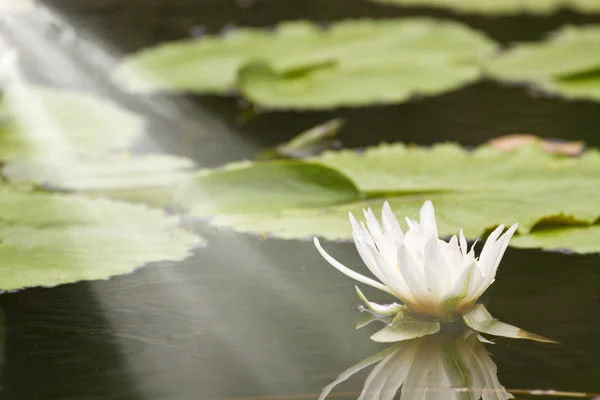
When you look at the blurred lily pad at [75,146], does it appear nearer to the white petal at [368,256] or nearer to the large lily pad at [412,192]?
the large lily pad at [412,192]

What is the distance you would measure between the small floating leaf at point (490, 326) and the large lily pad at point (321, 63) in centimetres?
115

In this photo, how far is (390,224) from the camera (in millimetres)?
992

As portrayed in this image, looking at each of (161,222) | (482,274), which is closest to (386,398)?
(482,274)

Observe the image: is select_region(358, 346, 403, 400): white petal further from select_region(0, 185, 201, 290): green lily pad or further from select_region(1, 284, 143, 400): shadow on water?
select_region(0, 185, 201, 290): green lily pad

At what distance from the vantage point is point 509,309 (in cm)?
100

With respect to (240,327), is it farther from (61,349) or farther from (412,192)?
(412,192)

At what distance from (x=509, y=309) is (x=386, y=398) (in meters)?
0.27

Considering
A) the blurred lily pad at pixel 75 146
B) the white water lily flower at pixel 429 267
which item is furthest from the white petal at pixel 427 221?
the blurred lily pad at pixel 75 146

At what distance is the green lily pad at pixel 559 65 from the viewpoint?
210 centimetres

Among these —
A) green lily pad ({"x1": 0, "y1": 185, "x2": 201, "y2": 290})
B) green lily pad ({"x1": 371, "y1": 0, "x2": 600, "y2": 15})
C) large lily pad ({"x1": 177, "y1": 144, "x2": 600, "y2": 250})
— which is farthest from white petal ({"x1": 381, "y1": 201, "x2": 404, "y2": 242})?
green lily pad ({"x1": 371, "y1": 0, "x2": 600, "y2": 15})

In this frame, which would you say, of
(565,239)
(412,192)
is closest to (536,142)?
(412,192)

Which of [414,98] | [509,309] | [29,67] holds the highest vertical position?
[29,67]

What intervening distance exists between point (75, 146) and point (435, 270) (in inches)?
41.0

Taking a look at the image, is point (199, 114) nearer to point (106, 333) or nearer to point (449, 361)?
point (106, 333)
